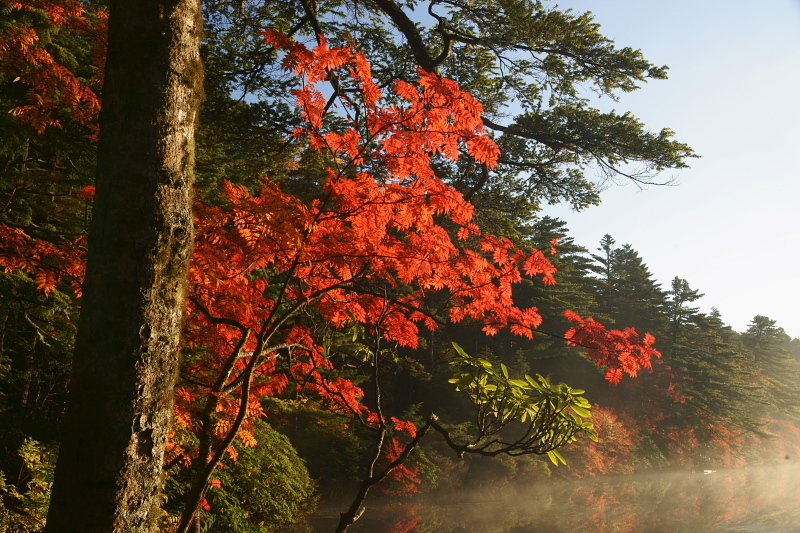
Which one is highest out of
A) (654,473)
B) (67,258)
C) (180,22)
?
(180,22)

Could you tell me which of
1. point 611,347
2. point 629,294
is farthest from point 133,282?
point 629,294

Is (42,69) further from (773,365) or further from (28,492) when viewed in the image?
(773,365)

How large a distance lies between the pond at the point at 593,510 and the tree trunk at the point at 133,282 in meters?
11.2

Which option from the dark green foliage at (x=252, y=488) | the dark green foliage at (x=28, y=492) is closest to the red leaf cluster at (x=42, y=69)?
the dark green foliage at (x=28, y=492)

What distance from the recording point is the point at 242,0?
658 centimetres

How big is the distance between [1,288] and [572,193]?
308 inches

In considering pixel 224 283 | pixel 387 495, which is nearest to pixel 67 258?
pixel 224 283

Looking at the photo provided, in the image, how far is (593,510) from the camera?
15.1m

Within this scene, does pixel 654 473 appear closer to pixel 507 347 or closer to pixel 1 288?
pixel 507 347

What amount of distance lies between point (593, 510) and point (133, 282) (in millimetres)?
16781

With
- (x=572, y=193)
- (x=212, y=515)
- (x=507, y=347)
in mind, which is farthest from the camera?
(x=507, y=347)

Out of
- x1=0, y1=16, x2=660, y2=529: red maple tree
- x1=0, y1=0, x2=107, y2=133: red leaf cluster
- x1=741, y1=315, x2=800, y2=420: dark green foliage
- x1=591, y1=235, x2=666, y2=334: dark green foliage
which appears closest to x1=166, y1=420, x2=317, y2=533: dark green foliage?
x1=0, y1=16, x2=660, y2=529: red maple tree

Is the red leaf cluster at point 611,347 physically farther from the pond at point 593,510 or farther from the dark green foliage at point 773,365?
the dark green foliage at point 773,365

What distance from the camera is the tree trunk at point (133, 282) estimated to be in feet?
5.04
